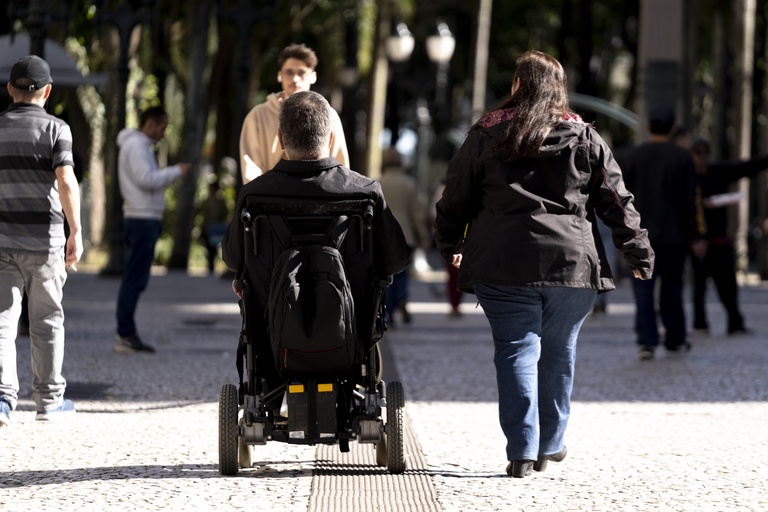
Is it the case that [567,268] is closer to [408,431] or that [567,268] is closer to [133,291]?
[408,431]

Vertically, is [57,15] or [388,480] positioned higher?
[57,15]

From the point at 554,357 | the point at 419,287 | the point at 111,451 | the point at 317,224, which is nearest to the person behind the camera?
the point at 317,224

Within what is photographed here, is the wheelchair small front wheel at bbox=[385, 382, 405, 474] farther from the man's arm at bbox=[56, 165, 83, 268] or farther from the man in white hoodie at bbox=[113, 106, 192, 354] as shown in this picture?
the man in white hoodie at bbox=[113, 106, 192, 354]

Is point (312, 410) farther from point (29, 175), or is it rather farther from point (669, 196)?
point (669, 196)

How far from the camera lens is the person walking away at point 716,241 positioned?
47.8ft

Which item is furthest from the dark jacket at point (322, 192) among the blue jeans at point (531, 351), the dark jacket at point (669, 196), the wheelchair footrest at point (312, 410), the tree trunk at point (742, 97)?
the tree trunk at point (742, 97)

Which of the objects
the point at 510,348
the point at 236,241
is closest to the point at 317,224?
the point at 236,241

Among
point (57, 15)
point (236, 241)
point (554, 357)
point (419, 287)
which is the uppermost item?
point (57, 15)

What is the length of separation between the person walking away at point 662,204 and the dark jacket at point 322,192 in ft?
19.2

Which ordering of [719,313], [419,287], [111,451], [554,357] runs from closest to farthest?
1. [554,357]
2. [111,451]
3. [719,313]
4. [419,287]

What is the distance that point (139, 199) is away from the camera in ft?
39.6

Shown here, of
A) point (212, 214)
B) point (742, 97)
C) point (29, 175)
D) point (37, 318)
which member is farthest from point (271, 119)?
point (742, 97)

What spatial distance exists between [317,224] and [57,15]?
1120 cm

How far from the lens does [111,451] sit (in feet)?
24.8
